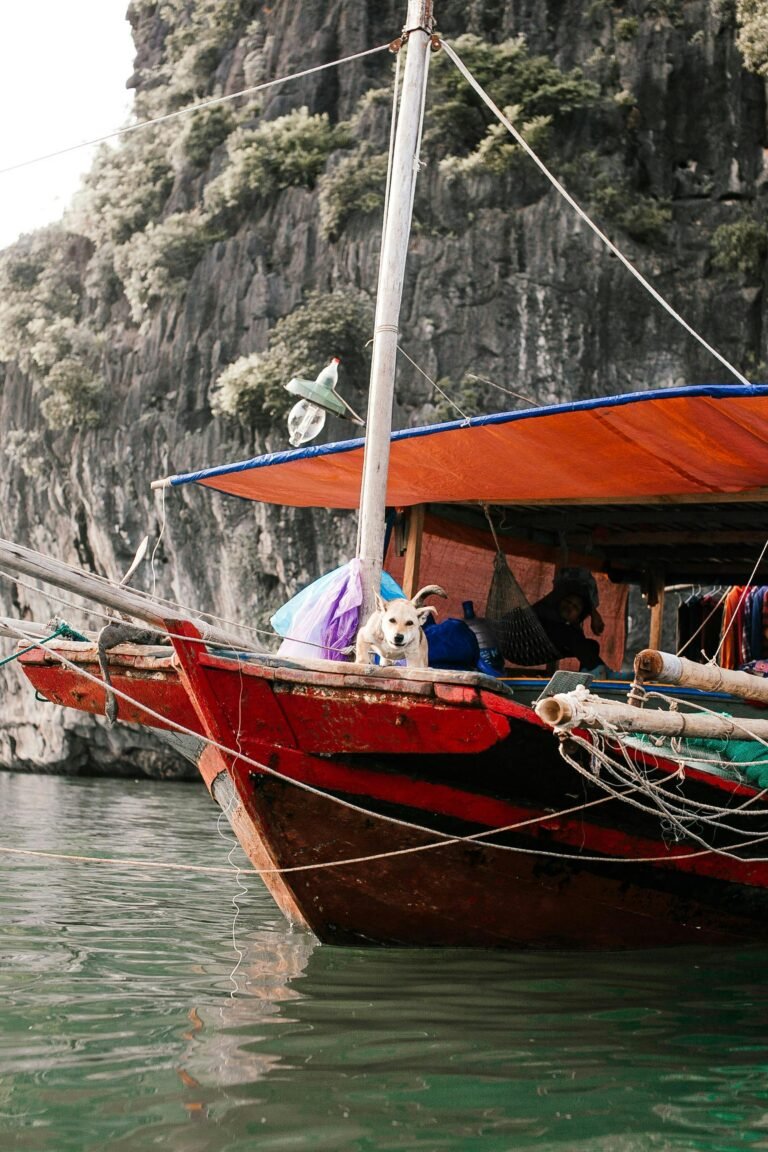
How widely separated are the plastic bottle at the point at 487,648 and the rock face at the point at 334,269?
35.9 ft

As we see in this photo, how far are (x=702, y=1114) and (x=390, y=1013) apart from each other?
1.12 m

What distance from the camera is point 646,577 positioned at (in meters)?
8.16

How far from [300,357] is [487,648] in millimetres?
12345

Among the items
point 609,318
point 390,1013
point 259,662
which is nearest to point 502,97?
point 609,318

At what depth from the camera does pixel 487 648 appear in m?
6.17

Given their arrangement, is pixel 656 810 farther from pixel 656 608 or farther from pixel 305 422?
pixel 656 608

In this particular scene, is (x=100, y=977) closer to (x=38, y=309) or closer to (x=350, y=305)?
(x=350, y=305)

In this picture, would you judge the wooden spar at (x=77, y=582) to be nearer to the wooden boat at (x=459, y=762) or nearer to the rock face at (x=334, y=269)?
the wooden boat at (x=459, y=762)

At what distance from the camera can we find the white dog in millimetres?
4566

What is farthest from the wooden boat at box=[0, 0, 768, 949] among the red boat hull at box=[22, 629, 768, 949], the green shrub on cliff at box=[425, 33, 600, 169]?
the green shrub on cliff at box=[425, 33, 600, 169]

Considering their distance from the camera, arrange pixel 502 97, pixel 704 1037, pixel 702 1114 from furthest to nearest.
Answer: pixel 502 97 → pixel 704 1037 → pixel 702 1114

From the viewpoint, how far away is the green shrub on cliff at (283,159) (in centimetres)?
2000

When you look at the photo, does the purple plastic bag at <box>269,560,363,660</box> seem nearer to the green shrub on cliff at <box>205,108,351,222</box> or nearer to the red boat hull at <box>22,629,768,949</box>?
the red boat hull at <box>22,629,768,949</box>

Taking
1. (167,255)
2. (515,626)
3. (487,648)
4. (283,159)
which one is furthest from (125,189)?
(487,648)
